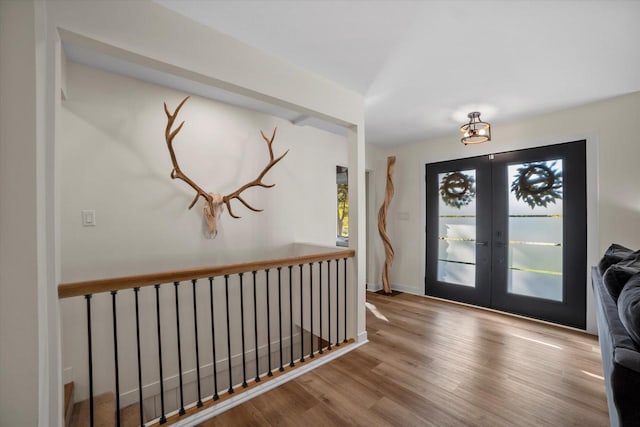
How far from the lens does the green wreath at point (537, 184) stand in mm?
3174

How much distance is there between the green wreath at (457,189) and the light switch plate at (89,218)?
4061 millimetres

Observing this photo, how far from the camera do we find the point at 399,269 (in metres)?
4.64

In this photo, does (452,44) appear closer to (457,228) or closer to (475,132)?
(475,132)

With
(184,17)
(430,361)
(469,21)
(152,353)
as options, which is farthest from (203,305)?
(469,21)

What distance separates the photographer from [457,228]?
13.1 feet

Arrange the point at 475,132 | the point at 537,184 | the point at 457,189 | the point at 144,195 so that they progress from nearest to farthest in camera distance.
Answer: the point at 144,195, the point at 475,132, the point at 537,184, the point at 457,189

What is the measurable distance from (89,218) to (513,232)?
14.2ft

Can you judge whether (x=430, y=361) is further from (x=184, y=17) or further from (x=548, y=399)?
(x=184, y=17)

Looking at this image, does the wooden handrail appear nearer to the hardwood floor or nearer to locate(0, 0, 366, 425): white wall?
locate(0, 0, 366, 425): white wall

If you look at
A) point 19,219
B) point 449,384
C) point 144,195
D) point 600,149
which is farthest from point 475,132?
point 19,219

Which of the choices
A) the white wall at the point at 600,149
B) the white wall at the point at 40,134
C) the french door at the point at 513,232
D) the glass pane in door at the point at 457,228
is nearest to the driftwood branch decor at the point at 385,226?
the french door at the point at 513,232

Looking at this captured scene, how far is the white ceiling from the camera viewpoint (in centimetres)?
161

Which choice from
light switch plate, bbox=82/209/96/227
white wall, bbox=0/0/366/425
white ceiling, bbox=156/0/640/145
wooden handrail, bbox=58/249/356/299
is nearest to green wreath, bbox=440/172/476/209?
white ceiling, bbox=156/0/640/145

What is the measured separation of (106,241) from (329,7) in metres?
2.29
